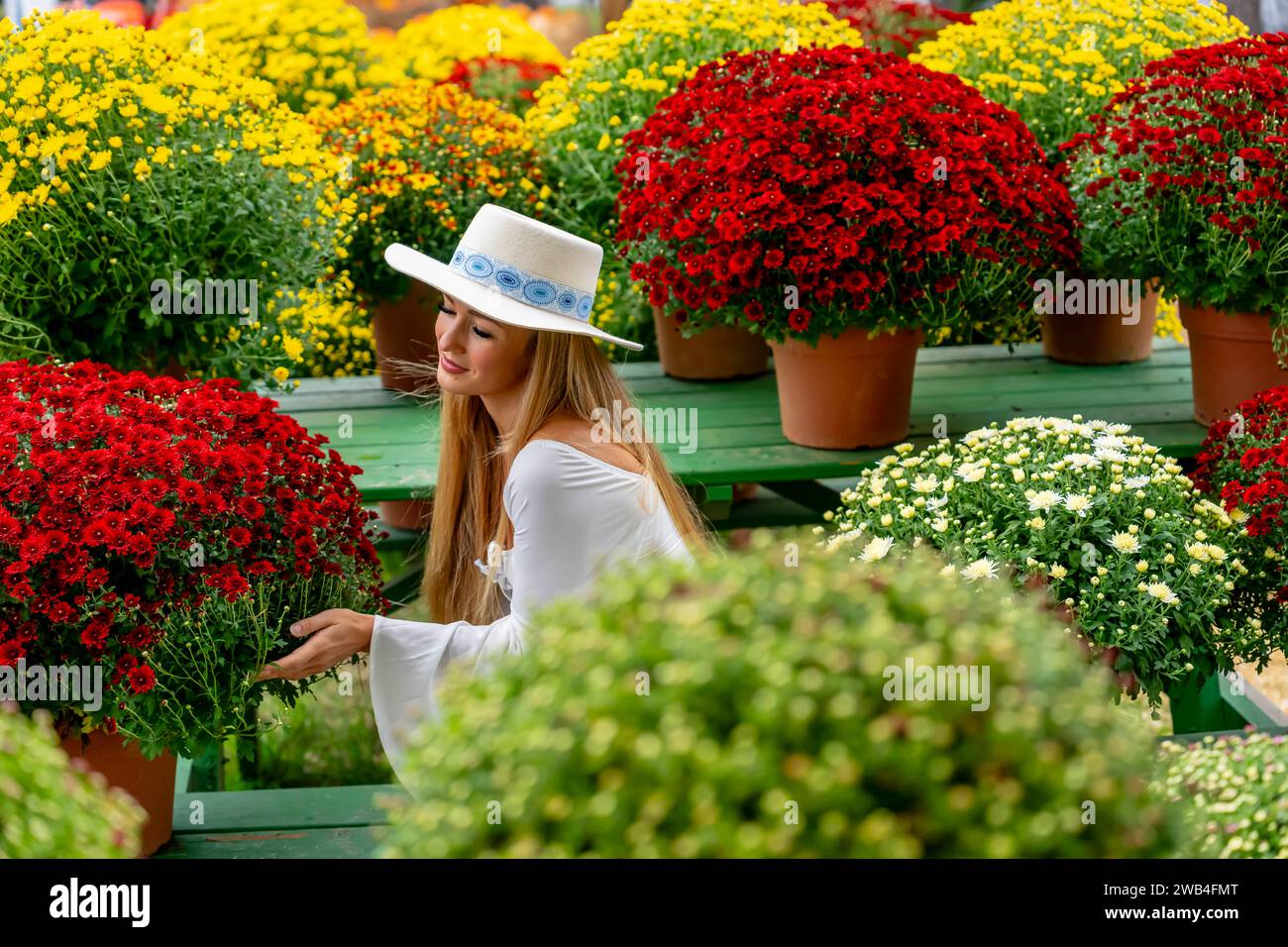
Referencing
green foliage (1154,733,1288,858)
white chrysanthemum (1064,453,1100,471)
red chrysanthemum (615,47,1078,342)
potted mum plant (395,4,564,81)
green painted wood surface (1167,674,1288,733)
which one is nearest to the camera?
green foliage (1154,733,1288,858)

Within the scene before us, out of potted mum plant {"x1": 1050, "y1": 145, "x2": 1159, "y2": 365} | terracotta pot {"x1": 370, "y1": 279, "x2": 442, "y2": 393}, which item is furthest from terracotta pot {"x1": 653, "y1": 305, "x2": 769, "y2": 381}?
potted mum plant {"x1": 1050, "y1": 145, "x2": 1159, "y2": 365}

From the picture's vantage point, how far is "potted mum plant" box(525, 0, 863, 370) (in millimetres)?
4125

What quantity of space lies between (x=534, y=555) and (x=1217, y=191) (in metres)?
1.94

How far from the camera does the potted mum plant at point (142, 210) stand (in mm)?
3205

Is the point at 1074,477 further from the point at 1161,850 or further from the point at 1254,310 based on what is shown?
the point at 1161,850

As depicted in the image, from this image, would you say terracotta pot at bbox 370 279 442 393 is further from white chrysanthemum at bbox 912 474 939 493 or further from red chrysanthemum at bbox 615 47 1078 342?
white chrysanthemum at bbox 912 474 939 493

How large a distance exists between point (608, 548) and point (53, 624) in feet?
3.11

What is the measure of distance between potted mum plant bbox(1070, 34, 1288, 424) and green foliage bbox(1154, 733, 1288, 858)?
152 cm

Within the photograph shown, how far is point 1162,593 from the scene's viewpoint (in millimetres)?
2592

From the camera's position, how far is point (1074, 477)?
2.75 metres

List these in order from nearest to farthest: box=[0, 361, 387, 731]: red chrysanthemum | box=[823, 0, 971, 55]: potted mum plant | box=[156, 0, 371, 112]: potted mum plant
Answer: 1. box=[0, 361, 387, 731]: red chrysanthemum
2. box=[156, 0, 371, 112]: potted mum plant
3. box=[823, 0, 971, 55]: potted mum plant

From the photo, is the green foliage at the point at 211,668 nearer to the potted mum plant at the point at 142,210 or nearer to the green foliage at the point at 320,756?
the potted mum plant at the point at 142,210

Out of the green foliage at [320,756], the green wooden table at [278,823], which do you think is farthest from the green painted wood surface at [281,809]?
the green foliage at [320,756]
